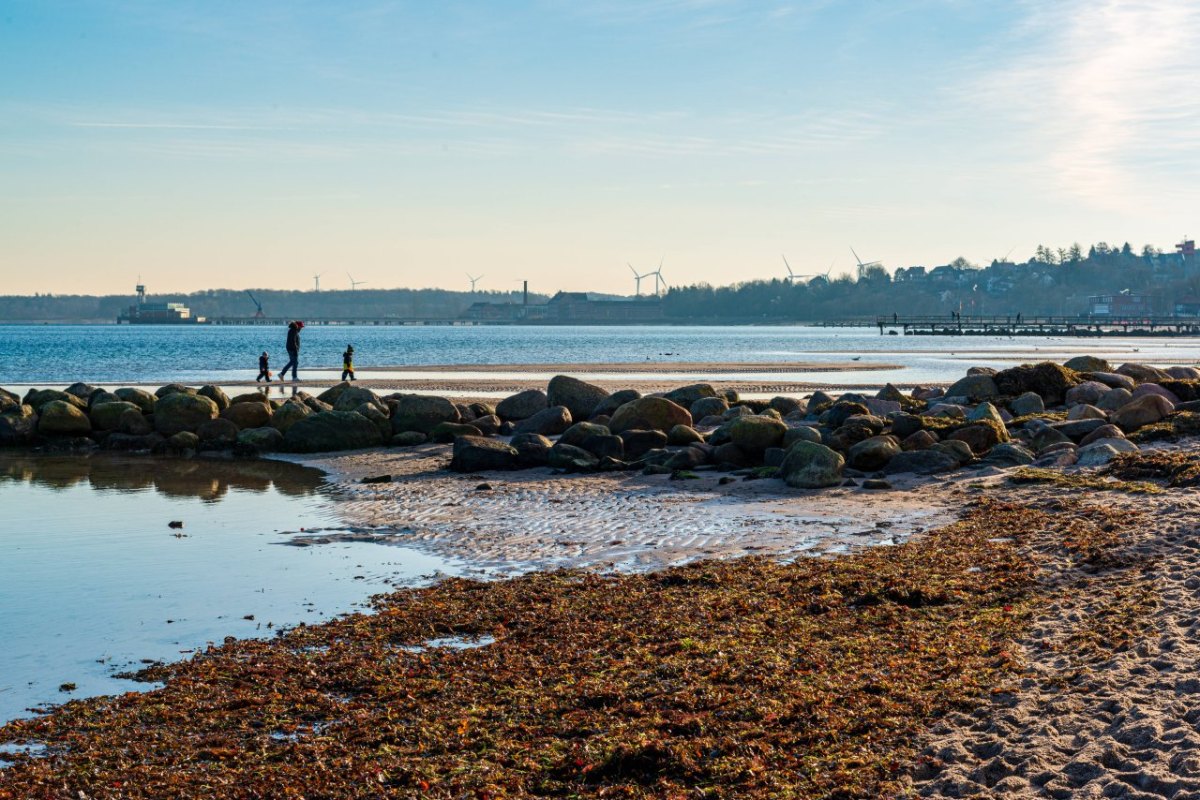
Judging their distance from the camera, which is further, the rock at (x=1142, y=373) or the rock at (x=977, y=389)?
the rock at (x=1142, y=373)

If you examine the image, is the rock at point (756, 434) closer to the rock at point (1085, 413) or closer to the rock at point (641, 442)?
the rock at point (641, 442)

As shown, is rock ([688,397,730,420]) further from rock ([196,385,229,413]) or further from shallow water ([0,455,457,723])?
rock ([196,385,229,413])

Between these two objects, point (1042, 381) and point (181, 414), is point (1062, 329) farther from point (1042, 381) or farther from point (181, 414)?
point (181, 414)

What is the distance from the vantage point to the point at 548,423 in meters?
22.9

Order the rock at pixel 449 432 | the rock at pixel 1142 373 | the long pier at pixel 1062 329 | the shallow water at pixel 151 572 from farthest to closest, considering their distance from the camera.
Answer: the long pier at pixel 1062 329 < the rock at pixel 1142 373 < the rock at pixel 449 432 < the shallow water at pixel 151 572

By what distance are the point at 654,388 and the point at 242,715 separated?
101 ft

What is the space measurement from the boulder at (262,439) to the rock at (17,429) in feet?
14.9

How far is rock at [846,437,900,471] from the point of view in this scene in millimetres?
17172

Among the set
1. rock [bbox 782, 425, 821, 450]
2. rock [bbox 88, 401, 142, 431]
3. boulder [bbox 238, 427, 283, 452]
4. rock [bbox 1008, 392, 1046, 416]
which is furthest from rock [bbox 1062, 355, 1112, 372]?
rock [bbox 88, 401, 142, 431]

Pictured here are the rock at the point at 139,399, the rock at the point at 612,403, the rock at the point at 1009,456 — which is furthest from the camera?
the rock at the point at 139,399

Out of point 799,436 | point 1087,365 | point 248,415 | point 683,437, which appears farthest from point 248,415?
point 1087,365

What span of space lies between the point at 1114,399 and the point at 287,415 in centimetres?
1566

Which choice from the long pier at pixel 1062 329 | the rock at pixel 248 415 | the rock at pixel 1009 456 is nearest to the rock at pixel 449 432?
the rock at pixel 248 415

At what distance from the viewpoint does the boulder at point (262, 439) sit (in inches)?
861
